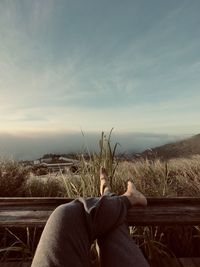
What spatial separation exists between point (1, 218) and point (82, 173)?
988 millimetres

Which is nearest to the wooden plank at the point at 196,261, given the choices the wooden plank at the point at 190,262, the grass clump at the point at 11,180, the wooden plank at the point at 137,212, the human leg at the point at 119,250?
the wooden plank at the point at 190,262

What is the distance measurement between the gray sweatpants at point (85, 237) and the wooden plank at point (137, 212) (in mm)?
262

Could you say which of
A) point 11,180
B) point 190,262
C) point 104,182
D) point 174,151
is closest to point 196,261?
point 190,262

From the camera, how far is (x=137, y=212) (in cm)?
212

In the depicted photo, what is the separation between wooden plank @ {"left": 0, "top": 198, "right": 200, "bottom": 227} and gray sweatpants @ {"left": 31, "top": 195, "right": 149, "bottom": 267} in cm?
26

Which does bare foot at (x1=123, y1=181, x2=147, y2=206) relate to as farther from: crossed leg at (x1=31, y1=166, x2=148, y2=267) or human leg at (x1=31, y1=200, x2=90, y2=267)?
human leg at (x1=31, y1=200, x2=90, y2=267)

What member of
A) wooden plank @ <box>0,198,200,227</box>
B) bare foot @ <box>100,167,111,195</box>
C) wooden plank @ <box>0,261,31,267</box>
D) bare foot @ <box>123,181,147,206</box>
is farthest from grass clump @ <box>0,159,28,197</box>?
bare foot @ <box>123,181,147,206</box>

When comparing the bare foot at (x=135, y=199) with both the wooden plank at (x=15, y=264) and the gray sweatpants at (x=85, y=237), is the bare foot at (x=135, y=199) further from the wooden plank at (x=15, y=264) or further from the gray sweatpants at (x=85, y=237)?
the wooden plank at (x=15, y=264)

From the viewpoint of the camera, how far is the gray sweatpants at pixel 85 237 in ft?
5.17

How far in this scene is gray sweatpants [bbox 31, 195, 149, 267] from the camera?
1.58 m

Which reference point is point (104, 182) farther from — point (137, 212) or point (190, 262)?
point (190, 262)

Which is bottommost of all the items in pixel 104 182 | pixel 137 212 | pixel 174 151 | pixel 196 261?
pixel 196 261

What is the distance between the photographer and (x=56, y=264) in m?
1.52

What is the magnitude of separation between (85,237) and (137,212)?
0.49 m
